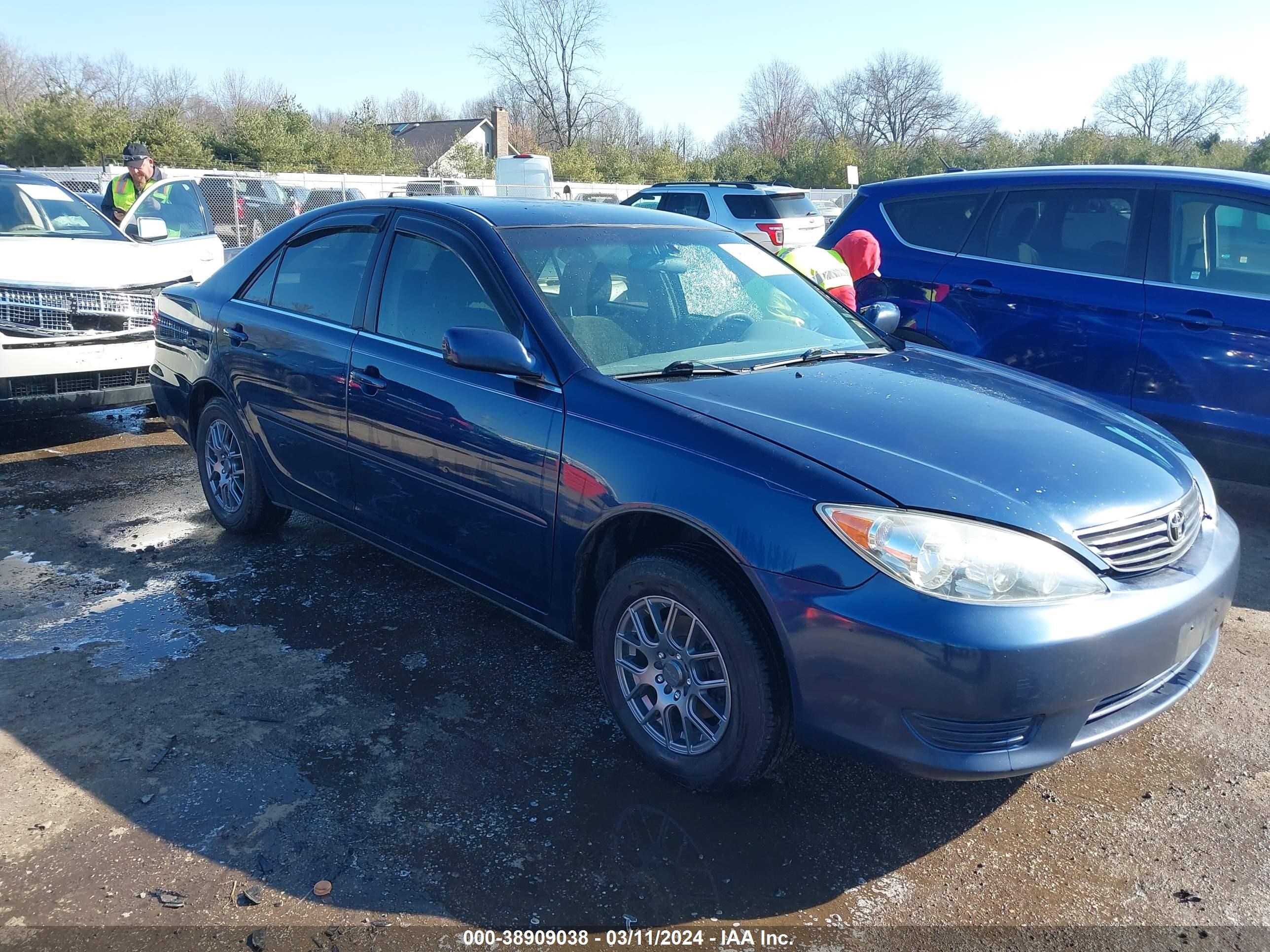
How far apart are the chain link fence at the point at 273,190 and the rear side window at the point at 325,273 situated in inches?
484

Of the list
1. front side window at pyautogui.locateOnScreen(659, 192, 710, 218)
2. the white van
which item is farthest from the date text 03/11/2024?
the white van

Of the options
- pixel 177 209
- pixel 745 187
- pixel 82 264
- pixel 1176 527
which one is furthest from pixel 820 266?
pixel 745 187

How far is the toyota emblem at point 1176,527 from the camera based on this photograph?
109 inches

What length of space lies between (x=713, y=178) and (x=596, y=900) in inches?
1599

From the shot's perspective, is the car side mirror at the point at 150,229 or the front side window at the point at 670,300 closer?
the front side window at the point at 670,300

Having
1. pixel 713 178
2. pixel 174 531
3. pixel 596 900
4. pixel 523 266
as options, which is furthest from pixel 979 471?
pixel 713 178

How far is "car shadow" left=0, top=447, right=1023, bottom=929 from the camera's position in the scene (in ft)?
8.34

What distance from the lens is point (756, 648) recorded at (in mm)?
2592

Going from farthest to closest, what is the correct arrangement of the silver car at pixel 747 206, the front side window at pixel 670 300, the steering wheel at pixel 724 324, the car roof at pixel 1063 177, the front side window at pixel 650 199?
the front side window at pixel 650 199, the silver car at pixel 747 206, the car roof at pixel 1063 177, the steering wheel at pixel 724 324, the front side window at pixel 670 300

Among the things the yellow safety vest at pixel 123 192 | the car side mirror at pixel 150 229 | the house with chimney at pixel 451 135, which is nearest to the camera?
the car side mirror at pixel 150 229

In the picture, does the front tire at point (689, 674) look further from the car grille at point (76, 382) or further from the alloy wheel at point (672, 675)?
the car grille at point (76, 382)

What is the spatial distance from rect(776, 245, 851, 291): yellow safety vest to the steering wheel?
154 centimetres

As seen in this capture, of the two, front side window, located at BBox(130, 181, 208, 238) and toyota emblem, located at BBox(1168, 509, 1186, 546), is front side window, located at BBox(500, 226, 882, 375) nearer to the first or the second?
toyota emblem, located at BBox(1168, 509, 1186, 546)

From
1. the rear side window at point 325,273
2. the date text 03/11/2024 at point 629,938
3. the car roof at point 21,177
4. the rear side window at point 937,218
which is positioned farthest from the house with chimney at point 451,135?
the date text 03/11/2024 at point 629,938
